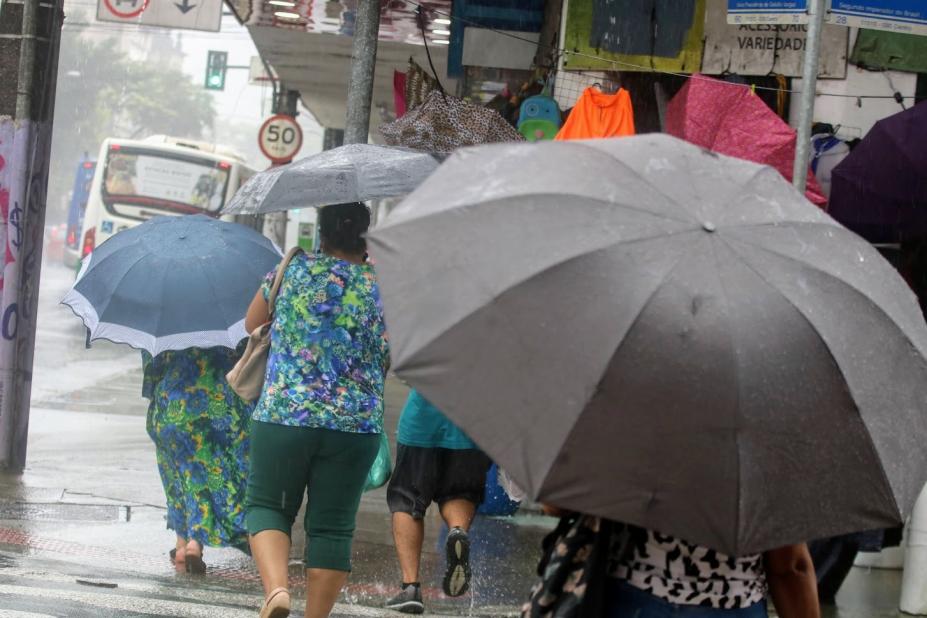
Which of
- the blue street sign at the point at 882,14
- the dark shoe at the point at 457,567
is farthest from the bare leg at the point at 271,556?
the blue street sign at the point at 882,14

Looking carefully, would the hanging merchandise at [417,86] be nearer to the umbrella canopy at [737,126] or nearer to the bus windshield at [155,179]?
the umbrella canopy at [737,126]

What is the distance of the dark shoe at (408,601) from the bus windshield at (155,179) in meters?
21.1

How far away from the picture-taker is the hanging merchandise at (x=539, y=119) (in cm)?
935

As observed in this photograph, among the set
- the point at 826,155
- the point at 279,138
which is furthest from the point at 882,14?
the point at 279,138

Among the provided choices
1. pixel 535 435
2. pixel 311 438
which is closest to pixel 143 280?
pixel 311 438

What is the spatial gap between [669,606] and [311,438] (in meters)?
2.25

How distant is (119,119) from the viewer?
238 feet

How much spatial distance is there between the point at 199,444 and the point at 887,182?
13.1 ft

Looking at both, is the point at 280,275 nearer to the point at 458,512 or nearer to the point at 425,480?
the point at 425,480

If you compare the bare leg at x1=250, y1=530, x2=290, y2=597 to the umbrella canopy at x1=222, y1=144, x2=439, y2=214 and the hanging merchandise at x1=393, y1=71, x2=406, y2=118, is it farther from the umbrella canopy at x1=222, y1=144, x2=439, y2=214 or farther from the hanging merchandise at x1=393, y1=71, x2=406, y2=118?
the hanging merchandise at x1=393, y1=71, x2=406, y2=118

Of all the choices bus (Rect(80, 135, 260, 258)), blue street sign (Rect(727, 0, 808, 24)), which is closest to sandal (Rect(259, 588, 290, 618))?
blue street sign (Rect(727, 0, 808, 24))

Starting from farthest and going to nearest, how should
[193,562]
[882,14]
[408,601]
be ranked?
[193,562] → [408,601] → [882,14]

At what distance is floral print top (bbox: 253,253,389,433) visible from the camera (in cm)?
507

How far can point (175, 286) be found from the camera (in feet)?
21.7
